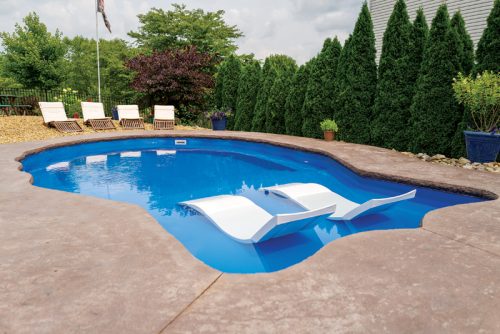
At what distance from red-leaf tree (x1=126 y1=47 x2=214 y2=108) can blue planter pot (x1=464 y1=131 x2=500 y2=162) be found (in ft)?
33.8

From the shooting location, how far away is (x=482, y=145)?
242 inches

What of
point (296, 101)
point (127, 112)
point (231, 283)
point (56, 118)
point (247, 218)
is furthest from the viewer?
point (127, 112)

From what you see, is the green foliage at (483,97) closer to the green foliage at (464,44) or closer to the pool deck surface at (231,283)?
the green foliage at (464,44)

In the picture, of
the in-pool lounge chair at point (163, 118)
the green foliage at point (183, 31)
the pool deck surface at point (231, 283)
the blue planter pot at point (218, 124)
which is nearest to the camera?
the pool deck surface at point (231, 283)

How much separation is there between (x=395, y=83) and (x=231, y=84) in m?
7.16

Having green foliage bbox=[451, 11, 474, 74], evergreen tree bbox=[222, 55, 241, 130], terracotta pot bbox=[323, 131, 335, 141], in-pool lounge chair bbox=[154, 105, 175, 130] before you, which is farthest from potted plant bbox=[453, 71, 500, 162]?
in-pool lounge chair bbox=[154, 105, 175, 130]

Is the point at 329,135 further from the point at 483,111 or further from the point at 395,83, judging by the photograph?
the point at 483,111

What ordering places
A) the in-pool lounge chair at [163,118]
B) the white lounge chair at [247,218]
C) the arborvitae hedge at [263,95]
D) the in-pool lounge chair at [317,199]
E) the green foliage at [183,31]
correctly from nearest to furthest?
the white lounge chair at [247,218], the in-pool lounge chair at [317,199], the arborvitae hedge at [263,95], the in-pool lounge chair at [163,118], the green foliage at [183,31]

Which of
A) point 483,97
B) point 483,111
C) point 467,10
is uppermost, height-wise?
point 467,10

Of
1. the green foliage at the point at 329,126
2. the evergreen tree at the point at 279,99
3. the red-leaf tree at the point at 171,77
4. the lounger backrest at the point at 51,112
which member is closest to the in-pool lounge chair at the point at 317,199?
the green foliage at the point at 329,126

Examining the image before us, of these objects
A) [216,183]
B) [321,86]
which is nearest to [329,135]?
[321,86]

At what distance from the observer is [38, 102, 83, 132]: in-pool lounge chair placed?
35.1 ft

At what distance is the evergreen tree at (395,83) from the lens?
26.2 ft

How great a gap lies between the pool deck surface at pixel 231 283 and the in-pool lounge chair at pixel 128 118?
920 cm
